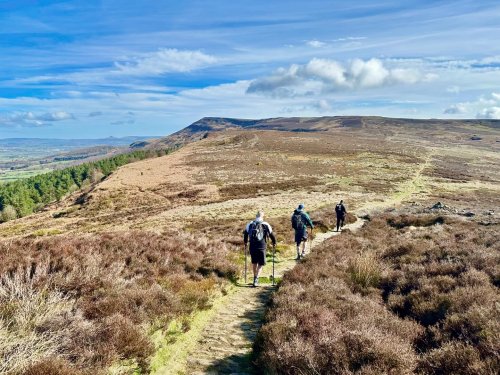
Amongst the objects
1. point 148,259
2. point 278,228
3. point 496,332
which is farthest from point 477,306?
point 278,228

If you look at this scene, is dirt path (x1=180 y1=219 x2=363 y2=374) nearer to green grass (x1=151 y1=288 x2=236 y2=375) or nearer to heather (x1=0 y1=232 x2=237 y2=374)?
green grass (x1=151 y1=288 x2=236 y2=375)

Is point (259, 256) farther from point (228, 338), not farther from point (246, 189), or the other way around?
point (246, 189)

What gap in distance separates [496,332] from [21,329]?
7.23 m

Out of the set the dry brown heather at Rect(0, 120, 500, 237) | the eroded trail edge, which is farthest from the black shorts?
the dry brown heather at Rect(0, 120, 500, 237)

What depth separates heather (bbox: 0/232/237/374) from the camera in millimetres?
5727

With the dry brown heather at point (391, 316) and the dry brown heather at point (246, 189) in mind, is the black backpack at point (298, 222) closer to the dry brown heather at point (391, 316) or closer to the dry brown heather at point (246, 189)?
the dry brown heather at point (391, 316)

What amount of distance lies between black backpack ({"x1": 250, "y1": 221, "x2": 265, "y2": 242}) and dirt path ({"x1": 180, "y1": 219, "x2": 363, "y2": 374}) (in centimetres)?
156

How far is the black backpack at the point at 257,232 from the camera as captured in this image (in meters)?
12.1

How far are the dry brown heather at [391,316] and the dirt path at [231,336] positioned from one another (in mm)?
574

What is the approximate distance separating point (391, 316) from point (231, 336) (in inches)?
130

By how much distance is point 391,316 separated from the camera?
7.25 meters

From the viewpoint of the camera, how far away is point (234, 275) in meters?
12.7

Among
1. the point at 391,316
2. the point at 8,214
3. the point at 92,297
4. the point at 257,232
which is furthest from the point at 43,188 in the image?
the point at 391,316

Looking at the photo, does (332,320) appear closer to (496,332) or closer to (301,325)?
(301,325)
